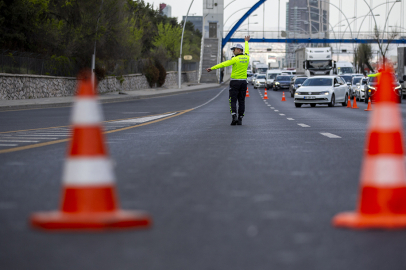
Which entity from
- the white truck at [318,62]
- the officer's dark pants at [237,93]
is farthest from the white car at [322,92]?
the white truck at [318,62]

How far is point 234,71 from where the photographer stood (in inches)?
637

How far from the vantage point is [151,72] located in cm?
6600

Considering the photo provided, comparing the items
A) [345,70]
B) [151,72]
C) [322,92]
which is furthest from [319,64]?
[322,92]

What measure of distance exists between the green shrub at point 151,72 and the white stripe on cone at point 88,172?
61.7 meters

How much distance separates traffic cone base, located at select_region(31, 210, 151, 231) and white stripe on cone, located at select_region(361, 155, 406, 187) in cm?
143

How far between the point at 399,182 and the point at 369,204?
0.30m

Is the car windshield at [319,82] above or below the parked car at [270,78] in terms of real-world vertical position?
below

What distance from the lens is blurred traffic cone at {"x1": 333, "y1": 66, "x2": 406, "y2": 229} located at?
431 cm

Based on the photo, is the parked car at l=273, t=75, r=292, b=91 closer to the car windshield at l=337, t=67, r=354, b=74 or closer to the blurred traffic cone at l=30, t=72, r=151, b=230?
the car windshield at l=337, t=67, r=354, b=74

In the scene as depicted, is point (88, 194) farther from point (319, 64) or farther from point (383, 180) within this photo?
point (319, 64)

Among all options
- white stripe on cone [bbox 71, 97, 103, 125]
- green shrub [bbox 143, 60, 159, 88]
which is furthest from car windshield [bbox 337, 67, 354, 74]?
white stripe on cone [bbox 71, 97, 103, 125]

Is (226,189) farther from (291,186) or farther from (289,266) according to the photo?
(289,266)

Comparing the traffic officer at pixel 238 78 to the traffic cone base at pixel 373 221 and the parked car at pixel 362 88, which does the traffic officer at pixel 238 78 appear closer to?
the traffic cone base at pixel 373 221

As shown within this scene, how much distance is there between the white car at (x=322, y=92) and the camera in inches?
1267
